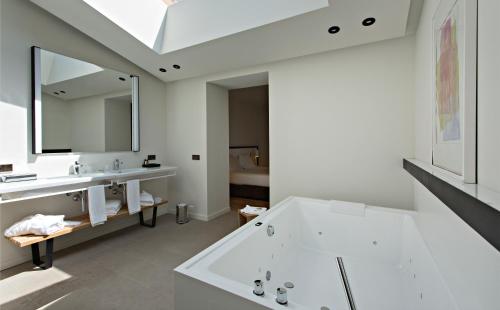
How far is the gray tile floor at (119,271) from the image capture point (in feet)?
5.64

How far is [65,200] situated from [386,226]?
11.7 feet

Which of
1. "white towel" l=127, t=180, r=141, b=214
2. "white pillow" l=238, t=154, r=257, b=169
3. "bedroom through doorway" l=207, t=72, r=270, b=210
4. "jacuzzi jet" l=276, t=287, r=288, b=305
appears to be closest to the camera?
"jacuzzi jet" l=276, t=287, r=288, b=305

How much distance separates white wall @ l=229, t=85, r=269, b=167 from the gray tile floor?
3334 millimetres

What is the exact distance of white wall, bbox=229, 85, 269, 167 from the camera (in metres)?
5.74

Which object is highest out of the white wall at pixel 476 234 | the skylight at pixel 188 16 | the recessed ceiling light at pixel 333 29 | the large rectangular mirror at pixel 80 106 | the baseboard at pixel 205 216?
the skylight at pixel 188 16

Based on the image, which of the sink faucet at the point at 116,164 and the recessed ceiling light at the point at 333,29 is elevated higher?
the recessed ceiling light at the point at 333,29

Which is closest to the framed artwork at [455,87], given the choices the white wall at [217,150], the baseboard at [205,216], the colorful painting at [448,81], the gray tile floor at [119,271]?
the colorful painting at [448,81]

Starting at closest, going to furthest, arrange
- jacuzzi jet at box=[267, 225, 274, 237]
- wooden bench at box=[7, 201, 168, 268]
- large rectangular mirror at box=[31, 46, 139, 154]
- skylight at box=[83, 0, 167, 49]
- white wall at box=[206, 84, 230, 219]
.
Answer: jacuzzi jet at box=[267, 225, 274, 237]
wooden bench at box=[7, 201, 168, 268]
skylight at box=[83, 0, 167, 49]
large rectangular mirror at box=[31, 46, 139, 154]
white wall at box=[206, 84, 230, 219]

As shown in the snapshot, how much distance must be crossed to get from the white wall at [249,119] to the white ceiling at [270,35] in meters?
2.33

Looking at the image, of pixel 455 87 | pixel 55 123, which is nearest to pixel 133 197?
pixel 55 123

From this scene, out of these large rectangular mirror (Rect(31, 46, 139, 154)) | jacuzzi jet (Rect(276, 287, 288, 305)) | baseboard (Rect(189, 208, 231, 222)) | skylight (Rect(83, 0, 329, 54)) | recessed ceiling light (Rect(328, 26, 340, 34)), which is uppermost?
skylight (Rect(83, 0, 329, 54))

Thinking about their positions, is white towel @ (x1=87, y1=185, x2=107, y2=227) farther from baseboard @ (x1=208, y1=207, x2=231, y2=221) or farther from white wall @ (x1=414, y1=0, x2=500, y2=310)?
white wall @ (x1=414, y1=0, x2=500, y2=310)

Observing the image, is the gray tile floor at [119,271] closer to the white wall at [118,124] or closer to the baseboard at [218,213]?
the baseboard at [218,213]

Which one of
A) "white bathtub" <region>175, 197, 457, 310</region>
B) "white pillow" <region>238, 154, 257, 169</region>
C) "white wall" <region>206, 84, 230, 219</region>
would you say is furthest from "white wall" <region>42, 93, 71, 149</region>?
"white pillow" <region>238, 154, 257, 169</region>
